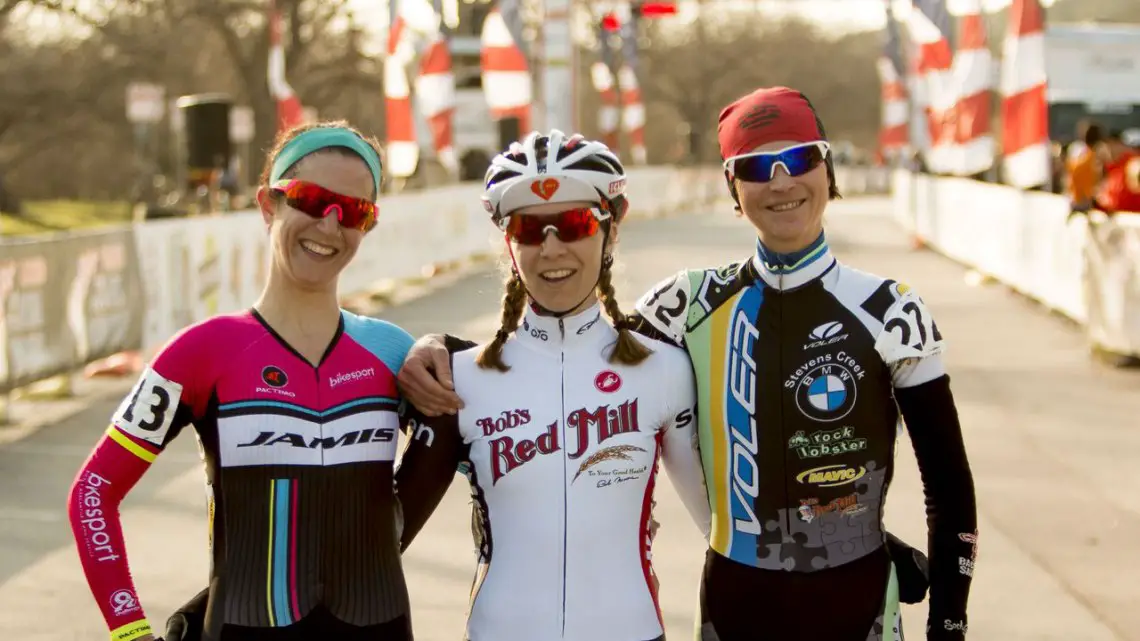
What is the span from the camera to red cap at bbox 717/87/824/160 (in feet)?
10.8

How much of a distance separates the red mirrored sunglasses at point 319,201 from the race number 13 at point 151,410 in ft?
1.53

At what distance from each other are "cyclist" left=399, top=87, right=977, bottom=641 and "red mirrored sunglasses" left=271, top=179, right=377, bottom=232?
0.34 meters

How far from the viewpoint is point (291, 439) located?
313 cm

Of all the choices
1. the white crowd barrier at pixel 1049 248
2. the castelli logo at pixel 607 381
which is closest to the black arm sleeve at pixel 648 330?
the castelli logo at pixel 607 381

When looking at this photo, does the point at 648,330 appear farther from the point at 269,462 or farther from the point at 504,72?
the point at 504,72

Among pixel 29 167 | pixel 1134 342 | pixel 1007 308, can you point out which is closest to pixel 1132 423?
pixel 1134 342

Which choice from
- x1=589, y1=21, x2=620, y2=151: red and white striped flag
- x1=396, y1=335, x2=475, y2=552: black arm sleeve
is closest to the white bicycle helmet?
x1=396, y1=335, x2=475, y2=552: black arm sleeve

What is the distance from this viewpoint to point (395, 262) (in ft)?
64.5

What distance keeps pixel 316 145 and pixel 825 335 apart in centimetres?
121

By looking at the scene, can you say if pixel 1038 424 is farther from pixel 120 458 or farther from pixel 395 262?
pixel 395 262

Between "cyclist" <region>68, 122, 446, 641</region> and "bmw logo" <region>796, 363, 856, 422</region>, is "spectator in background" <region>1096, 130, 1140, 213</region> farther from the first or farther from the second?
"cyclist" <region>68, 122, 446, 641</region>

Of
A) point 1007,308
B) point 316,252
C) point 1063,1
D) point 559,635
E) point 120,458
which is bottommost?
point 1007,308

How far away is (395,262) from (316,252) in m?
16.6

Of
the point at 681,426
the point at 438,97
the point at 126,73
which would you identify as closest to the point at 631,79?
the point at 126,73
